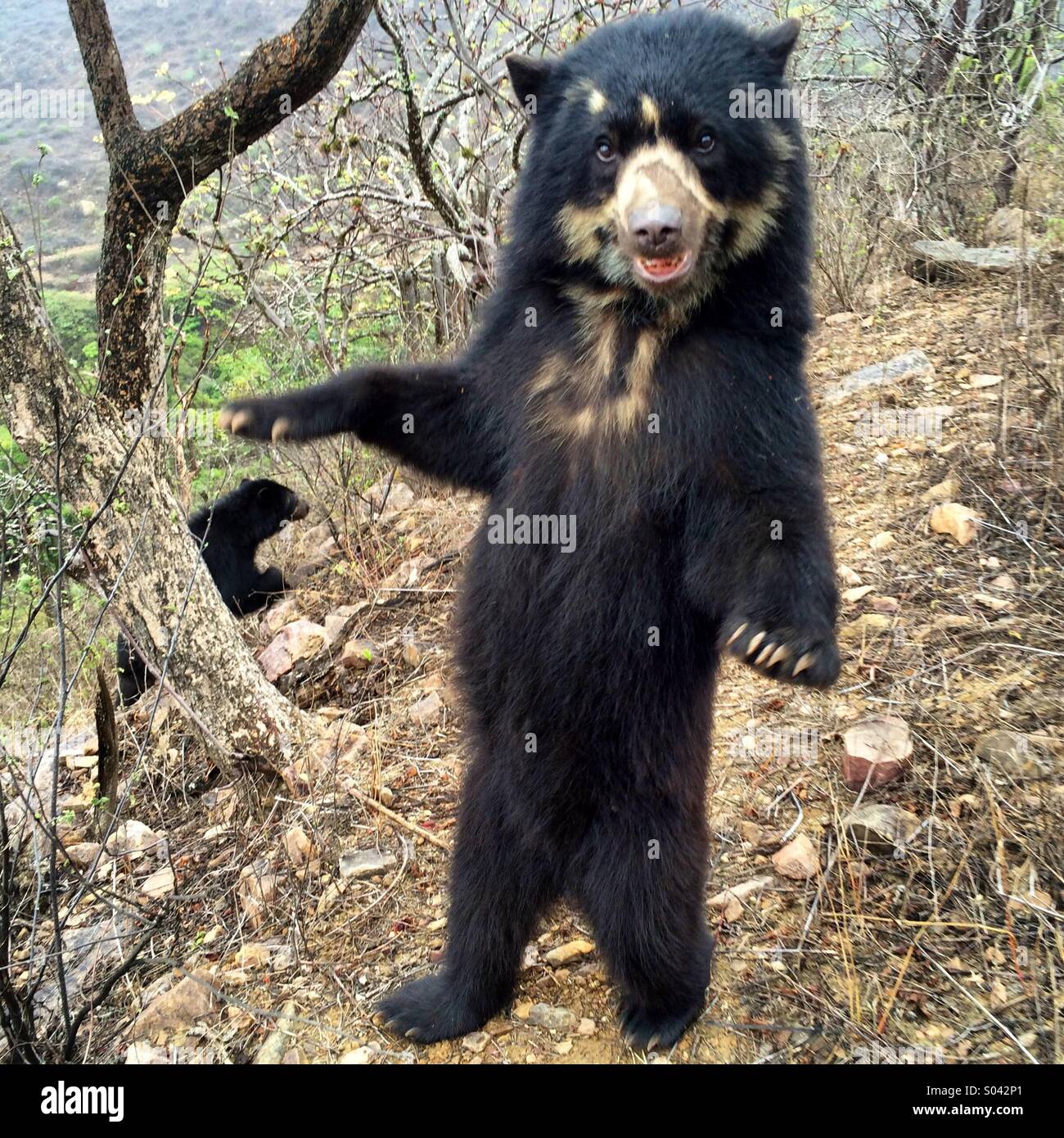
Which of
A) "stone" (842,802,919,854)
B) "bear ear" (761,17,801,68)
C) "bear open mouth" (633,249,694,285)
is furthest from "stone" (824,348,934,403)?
"bear open mouth" (633,249,694,285)

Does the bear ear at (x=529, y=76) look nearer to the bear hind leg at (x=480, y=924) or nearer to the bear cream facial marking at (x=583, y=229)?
the bear cream facial marking at (x=583, y=229)

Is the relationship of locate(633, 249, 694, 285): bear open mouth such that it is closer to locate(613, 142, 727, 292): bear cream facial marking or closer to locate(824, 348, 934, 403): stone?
locate(613, 142, 727, 292): bear cream facial marking

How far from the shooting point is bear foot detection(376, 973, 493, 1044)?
9.29 feet

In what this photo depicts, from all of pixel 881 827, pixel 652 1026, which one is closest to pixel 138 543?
pixel 652 1026

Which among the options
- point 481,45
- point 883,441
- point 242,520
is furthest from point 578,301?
point 242,520

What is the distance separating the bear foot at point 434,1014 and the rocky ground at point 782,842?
0.17 ft

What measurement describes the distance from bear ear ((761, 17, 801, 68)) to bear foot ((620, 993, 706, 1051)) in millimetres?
2591

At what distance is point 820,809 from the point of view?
344 centimetres

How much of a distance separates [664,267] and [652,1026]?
2.04 m

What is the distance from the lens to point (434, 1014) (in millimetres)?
2850

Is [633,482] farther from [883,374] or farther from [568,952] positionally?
[883,374]

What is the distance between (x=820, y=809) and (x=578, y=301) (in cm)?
199

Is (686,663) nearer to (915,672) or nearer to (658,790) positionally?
(658,790)

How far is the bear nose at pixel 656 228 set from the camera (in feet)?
7.33
